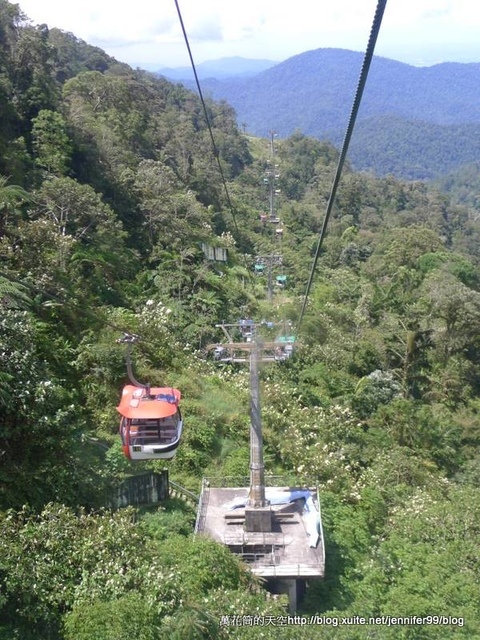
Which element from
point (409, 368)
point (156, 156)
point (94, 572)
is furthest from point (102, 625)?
point (156, 156)

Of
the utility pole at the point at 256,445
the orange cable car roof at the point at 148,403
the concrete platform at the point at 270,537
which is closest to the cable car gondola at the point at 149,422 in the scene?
the orange cable car roof at the point at 148,403

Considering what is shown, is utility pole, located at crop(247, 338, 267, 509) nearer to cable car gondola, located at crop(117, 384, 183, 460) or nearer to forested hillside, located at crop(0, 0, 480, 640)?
forested hillside, located at crop(0, 0, 480, 640)

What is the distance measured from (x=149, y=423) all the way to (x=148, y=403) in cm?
62

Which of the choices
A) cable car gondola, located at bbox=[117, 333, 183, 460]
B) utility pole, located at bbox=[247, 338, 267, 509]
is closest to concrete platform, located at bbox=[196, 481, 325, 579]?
utility pole, located at bbox=[247, 338, 267, 509]

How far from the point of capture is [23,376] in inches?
426

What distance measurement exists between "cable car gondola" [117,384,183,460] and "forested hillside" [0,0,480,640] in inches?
58.9

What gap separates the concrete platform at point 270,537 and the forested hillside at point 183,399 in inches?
17.2

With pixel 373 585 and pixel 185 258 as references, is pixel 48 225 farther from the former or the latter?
pixel 373 585

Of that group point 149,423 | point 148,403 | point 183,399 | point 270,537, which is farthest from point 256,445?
point 183,399

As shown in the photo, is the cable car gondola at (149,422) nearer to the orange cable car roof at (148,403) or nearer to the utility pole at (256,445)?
the orange cable car roof at (148,403)

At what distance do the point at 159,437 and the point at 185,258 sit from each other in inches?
668

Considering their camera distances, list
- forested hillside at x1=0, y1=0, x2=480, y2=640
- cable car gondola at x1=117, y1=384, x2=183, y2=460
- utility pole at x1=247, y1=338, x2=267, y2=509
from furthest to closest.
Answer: utility pole at x1=247, y1=338, x2=267, y2=509, forested hillside at x1=0, y1=0, x2=480, y2=640, cable car gondola at x1=117, y1=384, x2=183, y2=460

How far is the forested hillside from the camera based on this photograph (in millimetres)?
8625

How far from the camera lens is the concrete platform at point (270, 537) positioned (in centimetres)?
1034
